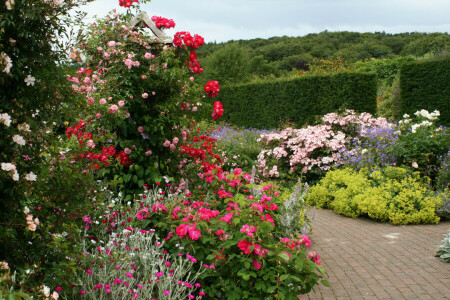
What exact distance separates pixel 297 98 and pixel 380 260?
1007 cm

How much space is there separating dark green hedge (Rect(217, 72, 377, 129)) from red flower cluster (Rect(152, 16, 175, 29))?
251 inches

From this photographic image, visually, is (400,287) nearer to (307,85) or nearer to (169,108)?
(169,108)

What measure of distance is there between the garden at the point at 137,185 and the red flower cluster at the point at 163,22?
0.01m

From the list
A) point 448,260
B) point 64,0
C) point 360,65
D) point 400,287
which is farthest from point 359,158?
point 360,65

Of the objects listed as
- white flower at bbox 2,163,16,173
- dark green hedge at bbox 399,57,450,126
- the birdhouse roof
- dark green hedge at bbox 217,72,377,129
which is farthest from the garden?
dark green hedge at bbox 217,72,377,129

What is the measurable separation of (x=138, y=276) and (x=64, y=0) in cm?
177

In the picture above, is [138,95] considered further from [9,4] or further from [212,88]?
[9,4]

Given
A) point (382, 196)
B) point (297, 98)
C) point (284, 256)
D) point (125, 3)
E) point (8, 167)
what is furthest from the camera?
point (297, 98)

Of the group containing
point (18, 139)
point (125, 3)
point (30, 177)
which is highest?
point (125, 3)

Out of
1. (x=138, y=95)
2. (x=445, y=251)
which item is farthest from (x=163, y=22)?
(x=445, y=251)

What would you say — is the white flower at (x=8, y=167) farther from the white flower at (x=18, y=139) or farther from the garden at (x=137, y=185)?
the white flower at (x=18, y=139)

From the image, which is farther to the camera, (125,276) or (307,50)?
(307,50)

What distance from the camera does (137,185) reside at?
4.65 metres

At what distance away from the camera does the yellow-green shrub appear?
592cm
